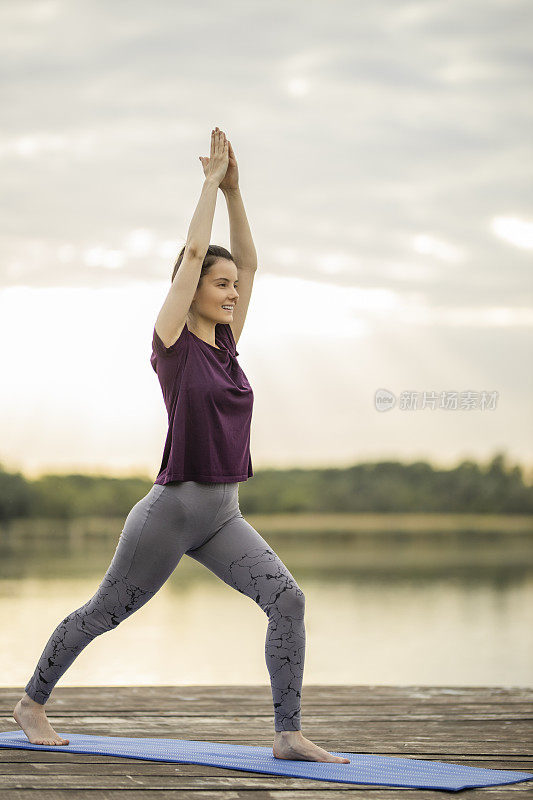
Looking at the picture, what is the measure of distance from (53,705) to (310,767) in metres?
1.42

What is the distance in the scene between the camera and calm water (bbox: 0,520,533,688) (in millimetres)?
10414

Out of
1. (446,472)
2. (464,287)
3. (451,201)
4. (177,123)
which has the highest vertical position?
(177,123)

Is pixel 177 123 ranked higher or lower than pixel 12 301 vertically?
higher

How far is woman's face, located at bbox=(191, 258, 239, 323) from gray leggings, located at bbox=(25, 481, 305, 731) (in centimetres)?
46

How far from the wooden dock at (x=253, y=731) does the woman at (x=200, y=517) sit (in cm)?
25

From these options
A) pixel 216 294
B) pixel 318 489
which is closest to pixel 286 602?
pixel 216 294

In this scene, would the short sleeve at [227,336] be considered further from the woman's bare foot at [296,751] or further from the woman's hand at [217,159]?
the woman's bare foot at [296,751]

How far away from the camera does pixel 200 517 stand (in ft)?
8.43

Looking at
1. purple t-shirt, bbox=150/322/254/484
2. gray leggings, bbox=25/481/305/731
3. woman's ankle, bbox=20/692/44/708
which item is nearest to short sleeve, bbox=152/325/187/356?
purple t-shirt, bbox=150/322/254/484

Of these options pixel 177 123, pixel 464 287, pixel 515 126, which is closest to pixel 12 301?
pixel 177 123

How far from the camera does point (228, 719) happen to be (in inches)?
135

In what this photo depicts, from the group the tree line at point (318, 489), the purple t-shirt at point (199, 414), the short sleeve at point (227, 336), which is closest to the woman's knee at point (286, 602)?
the purple t-shirt at point (199, 414)

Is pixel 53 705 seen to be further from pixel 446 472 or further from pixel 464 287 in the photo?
pixel 446 472

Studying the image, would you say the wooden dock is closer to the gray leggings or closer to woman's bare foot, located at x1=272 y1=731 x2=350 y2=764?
woman's bare foot, located at x1=272 y1=731 x2=350 y2=764
